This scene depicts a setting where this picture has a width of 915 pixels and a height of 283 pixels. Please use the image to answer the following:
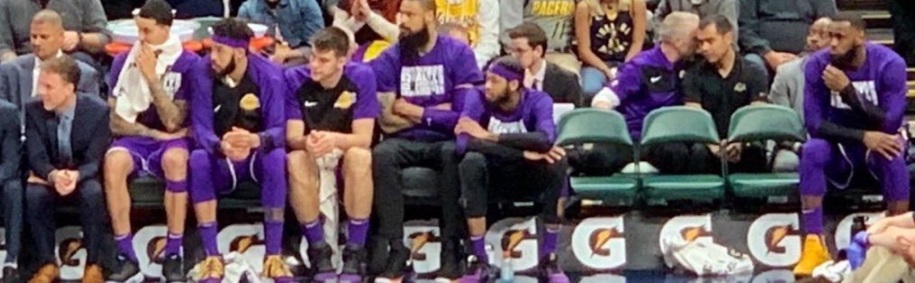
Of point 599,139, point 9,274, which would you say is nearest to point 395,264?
point 599,139

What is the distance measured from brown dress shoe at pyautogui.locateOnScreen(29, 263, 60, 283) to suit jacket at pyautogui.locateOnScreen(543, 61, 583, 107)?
276cm

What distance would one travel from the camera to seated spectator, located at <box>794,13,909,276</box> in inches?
352

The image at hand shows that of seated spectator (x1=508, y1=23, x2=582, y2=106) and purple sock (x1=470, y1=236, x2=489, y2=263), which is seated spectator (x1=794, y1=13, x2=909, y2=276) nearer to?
seated spectator (x1=508, y1=23, x2=582, y2=106)

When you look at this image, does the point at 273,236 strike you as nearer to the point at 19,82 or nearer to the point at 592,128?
the point at 19,82

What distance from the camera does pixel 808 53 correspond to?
1016cm

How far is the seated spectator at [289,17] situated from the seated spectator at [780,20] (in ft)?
8.59

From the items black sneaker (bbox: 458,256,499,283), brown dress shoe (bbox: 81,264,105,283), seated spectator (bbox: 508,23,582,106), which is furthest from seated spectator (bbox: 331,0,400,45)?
brown dress shoe (bbox: 81,264,105,283)

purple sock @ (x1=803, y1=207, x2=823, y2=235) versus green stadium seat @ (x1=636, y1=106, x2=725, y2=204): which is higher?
green stadium seat @ (x1=636, y1=106, x2=725, y2=204)

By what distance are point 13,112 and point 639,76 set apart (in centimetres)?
336

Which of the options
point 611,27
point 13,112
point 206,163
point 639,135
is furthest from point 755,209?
point 13,112

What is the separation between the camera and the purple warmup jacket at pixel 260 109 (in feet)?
29.0

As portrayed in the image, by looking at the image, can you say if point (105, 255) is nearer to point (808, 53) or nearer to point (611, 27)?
point (611, 27)

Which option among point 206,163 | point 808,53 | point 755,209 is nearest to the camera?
point 206,163

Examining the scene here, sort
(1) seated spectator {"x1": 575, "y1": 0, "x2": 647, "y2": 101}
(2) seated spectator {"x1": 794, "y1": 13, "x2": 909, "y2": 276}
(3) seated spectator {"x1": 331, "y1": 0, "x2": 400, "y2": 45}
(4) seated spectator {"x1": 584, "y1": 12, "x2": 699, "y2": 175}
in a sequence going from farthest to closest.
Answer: (1) seated spectator {"x1": 575, "y1": 0, "x2": 647, "y2": 101} < (3) seated spectator {"x1": 331, "y1": 0, "x2": 400, "y2": 45} < (4) seated spectator {"x1": 584, "y1": 12, "x2": 699, "y2": 175} < (2) seated spectator {"x1": 794, "y1": 13, "x2": 909, "y2": 276}
